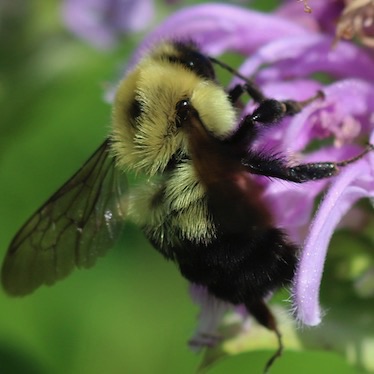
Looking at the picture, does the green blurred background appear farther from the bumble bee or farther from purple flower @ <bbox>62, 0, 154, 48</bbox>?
the bumble bee

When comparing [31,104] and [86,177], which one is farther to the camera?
[31,104]

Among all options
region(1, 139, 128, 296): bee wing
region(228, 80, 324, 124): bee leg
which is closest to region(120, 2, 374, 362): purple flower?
region(228, 80, 324, 124): bee leg

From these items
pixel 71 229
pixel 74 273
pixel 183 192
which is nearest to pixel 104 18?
pixel 74 273

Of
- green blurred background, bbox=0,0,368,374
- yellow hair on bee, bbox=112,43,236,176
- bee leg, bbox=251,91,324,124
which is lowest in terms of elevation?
green blurred background, bbox=0,0,368,374

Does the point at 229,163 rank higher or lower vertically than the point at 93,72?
higher

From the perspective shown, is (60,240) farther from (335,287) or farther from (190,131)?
(335,287)

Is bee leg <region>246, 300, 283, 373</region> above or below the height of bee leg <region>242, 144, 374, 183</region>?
below

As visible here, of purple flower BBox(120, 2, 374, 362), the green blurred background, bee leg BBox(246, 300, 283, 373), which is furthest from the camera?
the green blurred background

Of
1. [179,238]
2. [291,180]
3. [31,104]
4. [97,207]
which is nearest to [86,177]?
[97,207]
